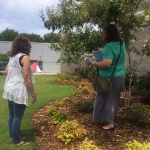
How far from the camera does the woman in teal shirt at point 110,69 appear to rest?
3.18 meters

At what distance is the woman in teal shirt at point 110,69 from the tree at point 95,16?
0.57 meters

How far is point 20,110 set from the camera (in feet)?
10.5

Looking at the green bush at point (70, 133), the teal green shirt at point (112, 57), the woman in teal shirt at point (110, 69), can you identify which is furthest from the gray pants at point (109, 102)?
the green bush at point (70, 133)

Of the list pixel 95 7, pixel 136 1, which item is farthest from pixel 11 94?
pixel 136 1

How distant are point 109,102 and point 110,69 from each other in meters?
0.57

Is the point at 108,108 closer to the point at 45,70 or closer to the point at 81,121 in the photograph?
the point at 81,121

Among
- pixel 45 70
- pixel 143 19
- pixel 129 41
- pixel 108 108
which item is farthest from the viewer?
pixel 45 70

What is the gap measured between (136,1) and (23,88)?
2.89 metres

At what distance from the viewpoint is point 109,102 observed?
135 inches

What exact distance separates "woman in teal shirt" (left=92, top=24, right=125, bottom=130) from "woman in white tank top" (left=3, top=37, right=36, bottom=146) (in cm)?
108

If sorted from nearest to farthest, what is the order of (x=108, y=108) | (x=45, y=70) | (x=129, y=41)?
(x=108, y=108), (x=129, y=41), (x=45, y=70)

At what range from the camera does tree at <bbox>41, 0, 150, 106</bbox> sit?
3639mm

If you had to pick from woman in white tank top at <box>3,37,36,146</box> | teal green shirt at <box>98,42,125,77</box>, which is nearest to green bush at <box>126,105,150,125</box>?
teal green shirt at <box>98,42,125,77</box>

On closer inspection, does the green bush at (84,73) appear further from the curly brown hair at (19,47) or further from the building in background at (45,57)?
the building in background at (45,57)
